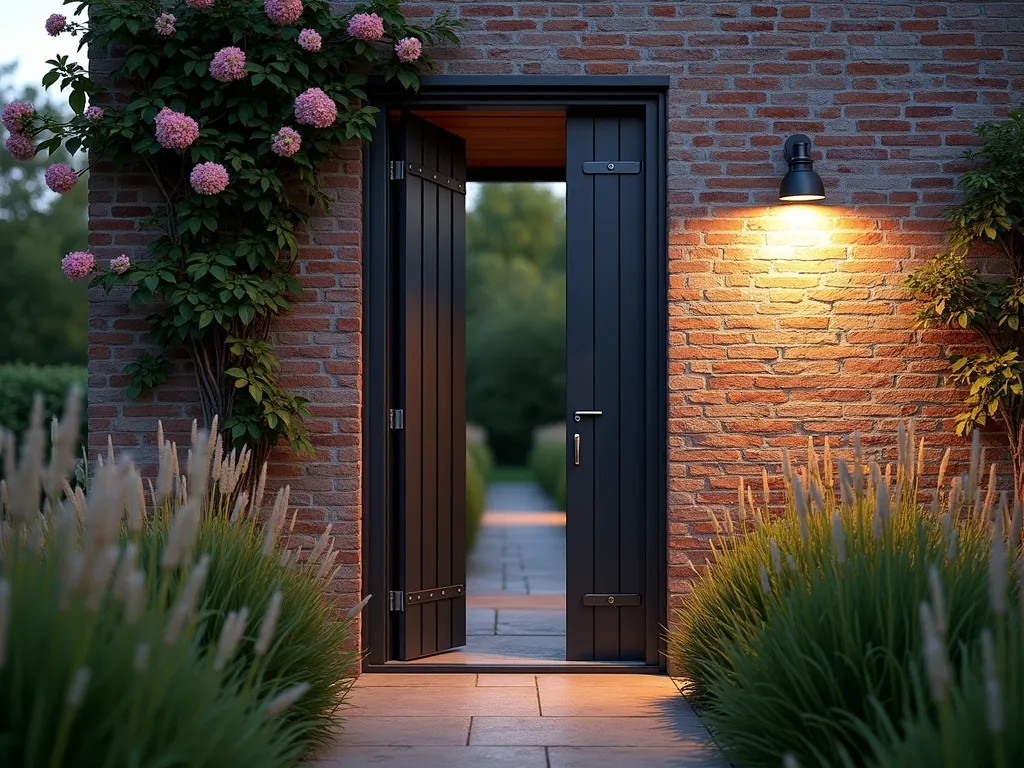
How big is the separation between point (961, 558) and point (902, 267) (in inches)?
80.8

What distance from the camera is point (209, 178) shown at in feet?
15.1

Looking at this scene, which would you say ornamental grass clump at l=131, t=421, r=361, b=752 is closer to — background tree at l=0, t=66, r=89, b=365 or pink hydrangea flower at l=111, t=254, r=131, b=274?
pink hydrangea flower at l=111, t=254, r=131, b=274

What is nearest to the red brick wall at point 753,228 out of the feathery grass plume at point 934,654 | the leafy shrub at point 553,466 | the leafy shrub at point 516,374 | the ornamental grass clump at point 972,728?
the ornamental grass clump at point 972,728

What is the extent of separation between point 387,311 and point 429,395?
0.48 m

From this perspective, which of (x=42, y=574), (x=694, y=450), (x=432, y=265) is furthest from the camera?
(x=432, y=265)

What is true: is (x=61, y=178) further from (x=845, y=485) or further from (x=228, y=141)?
(x=845, y=485)

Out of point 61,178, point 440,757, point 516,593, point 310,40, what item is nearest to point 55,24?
point 61,178

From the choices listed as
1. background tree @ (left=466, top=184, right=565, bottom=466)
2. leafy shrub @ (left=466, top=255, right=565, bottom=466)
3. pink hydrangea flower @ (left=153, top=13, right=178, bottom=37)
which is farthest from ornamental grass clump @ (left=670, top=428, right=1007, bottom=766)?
leafy shrub @ (left=466, top=255, right=565, bottom=466)

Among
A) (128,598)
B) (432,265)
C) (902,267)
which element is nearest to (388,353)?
(432,265)

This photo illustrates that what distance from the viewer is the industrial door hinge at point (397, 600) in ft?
16.9

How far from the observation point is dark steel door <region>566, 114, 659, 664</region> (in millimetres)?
5191

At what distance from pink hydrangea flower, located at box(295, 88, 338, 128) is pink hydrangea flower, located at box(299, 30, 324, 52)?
18 centimetres

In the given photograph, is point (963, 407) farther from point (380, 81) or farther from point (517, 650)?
point (380, 81)

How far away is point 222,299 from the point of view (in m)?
4.69
